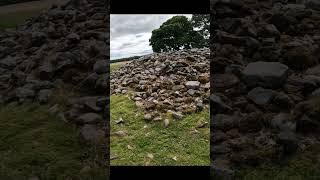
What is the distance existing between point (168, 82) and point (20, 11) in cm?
487

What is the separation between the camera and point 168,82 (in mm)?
11141

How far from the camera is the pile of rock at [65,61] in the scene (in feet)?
23.9

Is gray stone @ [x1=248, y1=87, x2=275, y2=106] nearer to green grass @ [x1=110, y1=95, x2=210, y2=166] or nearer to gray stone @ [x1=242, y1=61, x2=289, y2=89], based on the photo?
gray stone @ [x1=242, y1=61, x2=289, y2=89]

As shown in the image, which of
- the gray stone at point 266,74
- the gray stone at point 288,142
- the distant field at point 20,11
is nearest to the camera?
the gray stone at point 288,142

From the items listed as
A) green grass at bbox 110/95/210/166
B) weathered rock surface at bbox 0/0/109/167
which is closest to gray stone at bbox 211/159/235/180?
weathered rock surface at bbox 0/0/109/167

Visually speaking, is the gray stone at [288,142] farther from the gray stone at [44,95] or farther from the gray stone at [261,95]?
the gray stone at [44,95]

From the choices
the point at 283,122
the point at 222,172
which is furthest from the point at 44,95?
the point at 283,122

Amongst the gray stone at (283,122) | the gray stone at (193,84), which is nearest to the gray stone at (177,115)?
the gray stone at (193,84)

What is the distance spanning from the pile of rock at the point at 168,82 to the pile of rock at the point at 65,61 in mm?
2159

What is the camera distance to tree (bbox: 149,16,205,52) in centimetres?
1478

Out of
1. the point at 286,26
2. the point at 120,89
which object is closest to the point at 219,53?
the point at 286,26

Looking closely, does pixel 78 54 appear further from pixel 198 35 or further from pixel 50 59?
pixel 198 35

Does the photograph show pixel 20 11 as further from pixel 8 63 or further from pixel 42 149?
pixel 42 149

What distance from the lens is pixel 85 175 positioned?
5703 millimetres
